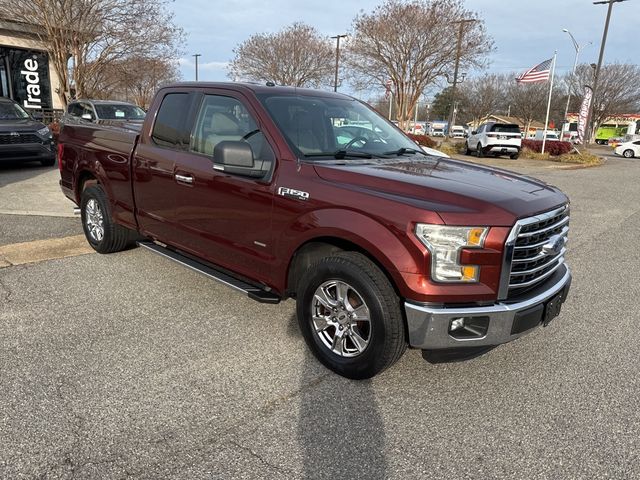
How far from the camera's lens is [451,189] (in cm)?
294

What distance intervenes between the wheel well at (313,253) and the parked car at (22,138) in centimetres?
1039

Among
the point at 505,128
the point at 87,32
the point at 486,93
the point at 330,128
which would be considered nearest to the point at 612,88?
the point at 486,93

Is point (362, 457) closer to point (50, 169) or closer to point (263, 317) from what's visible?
point (263, 317)

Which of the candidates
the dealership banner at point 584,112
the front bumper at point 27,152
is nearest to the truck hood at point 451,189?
the front bumper at point 27,152

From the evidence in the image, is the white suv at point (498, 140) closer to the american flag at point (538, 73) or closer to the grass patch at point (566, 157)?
the grass patch at point (566, 157)

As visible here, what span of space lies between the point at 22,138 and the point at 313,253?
35.7 ft

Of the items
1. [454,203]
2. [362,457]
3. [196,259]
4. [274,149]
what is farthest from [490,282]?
[196,259]

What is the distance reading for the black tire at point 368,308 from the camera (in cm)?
290

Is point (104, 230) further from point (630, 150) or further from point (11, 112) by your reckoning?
point (630, 150)

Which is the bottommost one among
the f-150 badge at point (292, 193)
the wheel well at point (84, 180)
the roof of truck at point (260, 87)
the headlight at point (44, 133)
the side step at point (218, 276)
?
the side step at point (218, 276)

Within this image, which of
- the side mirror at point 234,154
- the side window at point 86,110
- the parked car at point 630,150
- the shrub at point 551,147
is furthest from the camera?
the parked car at point 630,150

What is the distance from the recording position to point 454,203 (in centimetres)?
279

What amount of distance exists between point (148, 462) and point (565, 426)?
226 cm

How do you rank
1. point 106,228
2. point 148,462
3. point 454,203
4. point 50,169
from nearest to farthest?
point 148,462 < point 454,203 < point 106,228 < point 50,169
